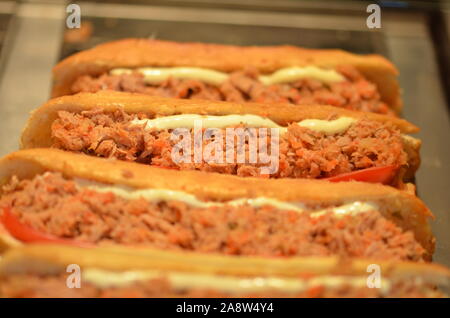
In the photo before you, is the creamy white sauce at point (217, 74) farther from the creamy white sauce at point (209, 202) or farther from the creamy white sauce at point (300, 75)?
the creamy white sauce at point (209, 202)

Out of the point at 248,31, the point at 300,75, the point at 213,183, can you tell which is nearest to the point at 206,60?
the point at 300,75

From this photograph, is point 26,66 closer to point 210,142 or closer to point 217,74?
point 217,74

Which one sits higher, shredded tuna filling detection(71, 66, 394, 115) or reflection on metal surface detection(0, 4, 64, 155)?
reflection on metal surface detection(0, 4, 64, 155)

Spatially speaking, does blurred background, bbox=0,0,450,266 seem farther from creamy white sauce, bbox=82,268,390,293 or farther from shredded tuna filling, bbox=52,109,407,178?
creamy white sauce, bbox=82,268,390,293

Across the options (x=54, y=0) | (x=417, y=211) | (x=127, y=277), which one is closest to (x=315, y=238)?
(x=417, y=211)

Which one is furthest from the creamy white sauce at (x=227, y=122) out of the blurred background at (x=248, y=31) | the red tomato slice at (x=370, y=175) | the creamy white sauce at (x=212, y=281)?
the blurred background at (x=248, y=31)

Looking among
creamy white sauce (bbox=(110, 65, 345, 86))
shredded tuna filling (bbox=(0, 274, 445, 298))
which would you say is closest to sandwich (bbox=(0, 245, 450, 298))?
shredded tuna filling (bbox=(0, 274, 445, 298))
